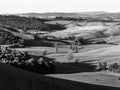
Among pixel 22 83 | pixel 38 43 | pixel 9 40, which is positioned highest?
pixel 22 83

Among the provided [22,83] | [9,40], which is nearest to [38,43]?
[9,40]

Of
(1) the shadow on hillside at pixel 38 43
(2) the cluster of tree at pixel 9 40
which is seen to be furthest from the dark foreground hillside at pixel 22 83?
(2) the cluster of tree at pixel 9 40

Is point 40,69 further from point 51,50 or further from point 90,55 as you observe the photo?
point 51,50

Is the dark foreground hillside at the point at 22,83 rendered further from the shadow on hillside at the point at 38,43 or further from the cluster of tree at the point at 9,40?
the cluster of tree at the point at 9,40

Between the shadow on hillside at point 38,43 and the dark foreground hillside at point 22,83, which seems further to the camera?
the shadow on hillside at point 38,43

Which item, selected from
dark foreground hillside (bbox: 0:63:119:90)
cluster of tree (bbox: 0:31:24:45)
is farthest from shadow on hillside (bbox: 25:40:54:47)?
dark foreground hillside (bbox: 0:63:119:90)

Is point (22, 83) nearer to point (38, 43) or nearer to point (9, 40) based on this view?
point (9, 40)

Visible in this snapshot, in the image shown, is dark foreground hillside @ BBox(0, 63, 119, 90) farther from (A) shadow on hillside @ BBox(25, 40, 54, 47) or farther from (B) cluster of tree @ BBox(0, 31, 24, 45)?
(B) cluster of tree @ BBox(0, 31, 24, 45)

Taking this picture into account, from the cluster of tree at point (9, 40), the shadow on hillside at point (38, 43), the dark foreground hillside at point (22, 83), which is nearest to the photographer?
the dark foreground hillside at point (22, 83)

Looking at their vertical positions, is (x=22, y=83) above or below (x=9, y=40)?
above

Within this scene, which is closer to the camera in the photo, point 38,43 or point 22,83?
point 22,83

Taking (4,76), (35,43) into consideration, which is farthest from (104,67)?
(35,43)
